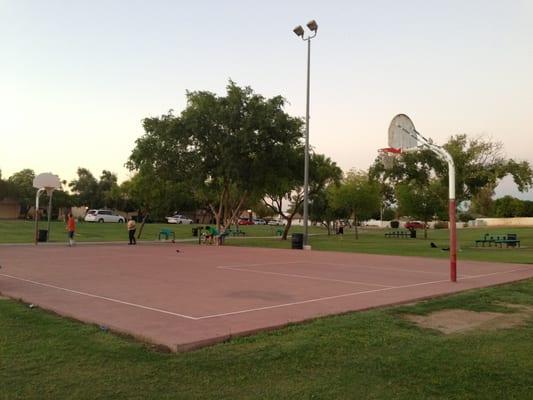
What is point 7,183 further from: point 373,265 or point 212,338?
point 212,338

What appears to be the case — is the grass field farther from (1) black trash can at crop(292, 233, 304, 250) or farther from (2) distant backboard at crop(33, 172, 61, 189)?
(2) distant backboard at crop(33, 172, 61, 189)

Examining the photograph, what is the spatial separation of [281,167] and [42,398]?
91.9 ft

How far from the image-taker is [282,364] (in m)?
5.48

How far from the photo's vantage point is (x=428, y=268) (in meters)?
17.1

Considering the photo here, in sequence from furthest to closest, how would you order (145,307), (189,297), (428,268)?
(428,268), (189,297), (145,307)

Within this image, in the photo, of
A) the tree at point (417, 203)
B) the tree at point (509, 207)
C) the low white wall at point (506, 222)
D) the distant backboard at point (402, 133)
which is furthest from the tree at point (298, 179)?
the tree at point (509, 207)

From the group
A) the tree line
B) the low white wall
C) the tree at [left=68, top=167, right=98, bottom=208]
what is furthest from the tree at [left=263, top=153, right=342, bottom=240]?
the low white wall

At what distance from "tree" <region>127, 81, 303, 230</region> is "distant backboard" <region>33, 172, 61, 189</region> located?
5268mm

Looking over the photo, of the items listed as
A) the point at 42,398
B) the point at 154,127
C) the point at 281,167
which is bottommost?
→ the point at 42,398

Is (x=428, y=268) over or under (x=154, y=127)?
under

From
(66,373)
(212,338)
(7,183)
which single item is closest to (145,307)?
(212,338)

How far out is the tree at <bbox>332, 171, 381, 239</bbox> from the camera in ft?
164

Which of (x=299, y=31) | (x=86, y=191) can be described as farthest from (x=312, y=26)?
(x=86, y=191)

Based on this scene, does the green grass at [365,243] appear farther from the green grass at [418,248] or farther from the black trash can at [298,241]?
the black trash can at [298,241]
